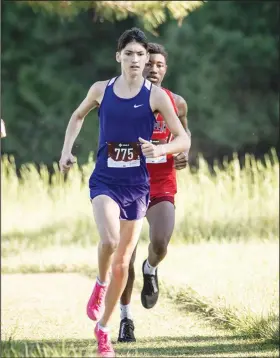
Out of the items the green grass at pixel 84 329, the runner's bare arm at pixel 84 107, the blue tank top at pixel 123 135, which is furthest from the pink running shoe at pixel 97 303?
the runner's bare arm at pixel 84 107

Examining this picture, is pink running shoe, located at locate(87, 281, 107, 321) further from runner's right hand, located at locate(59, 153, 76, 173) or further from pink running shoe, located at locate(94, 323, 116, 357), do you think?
runner's right hand, located at locate(59, 153, 76, 173)

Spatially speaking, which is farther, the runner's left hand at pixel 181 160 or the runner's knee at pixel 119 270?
the runner's left hand at pixel 181 160

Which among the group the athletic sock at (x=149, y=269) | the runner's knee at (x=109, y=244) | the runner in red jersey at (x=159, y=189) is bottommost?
the athletic sock at (x=149, y=269)

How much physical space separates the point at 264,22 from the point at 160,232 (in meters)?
13.0

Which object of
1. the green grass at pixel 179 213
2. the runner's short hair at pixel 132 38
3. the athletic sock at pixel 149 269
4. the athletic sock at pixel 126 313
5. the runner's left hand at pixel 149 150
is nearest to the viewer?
the runner's left hand at pixel 149 150

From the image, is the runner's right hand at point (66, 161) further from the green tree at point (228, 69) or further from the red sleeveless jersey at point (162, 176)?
the green tree at point (228, 69)

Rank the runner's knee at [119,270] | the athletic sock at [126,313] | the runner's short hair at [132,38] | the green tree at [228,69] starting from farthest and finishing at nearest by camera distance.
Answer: the green tree at [228,69], the athletic sock at [126,313], the runner's knee at [119,270], the runner's short hair at [132,38]

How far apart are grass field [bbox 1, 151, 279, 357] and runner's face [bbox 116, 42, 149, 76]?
A: 1236mm

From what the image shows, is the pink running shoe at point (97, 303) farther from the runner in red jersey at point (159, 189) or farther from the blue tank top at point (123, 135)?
the runner in red jersey at point (159, 189)

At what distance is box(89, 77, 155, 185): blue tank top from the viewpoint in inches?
189

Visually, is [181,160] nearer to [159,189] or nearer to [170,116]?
[159,189]

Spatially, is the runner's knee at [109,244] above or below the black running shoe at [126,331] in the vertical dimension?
above

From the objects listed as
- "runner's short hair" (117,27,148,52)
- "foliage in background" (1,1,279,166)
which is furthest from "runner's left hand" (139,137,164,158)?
"foliage in background" (1,1,279,166)

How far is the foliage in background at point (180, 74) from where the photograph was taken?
18719 millimetres
